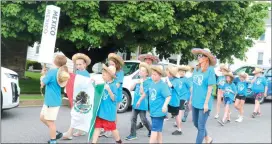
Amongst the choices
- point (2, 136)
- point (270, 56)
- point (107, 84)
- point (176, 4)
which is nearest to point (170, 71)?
point (107, 84)

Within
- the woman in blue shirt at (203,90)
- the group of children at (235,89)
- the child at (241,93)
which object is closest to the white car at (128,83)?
the group of children at (235,89)

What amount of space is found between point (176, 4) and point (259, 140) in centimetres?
661

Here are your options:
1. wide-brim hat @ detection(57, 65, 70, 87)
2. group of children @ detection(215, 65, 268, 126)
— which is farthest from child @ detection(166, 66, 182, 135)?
wide-brim hat @ detection(57, 65, 70, 87)

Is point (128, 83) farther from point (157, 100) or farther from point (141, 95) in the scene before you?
point (157, 100)

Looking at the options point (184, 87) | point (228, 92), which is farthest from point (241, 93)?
point (184, 87)

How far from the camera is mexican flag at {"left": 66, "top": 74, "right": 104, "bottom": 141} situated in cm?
589

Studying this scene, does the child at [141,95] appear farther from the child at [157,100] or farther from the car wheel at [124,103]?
the car wheel at [124,103]

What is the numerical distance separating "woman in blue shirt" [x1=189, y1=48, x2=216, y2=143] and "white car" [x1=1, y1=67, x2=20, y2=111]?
14.3 feet

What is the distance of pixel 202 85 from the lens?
594 cm

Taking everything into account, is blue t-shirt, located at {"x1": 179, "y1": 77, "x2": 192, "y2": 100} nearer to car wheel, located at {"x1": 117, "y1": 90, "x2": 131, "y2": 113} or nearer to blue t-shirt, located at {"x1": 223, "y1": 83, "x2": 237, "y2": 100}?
blue t-shirt, located at {"x1": 223, "y1": 83, "x2": 237, "y2": 100}

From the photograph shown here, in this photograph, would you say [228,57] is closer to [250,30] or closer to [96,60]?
[250,30]

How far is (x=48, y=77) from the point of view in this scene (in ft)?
18.9

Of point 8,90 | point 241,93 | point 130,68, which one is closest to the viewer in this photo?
point 8,90

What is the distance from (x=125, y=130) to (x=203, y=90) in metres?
2.55
